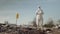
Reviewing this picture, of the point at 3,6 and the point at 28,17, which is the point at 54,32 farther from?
the point at 3,6

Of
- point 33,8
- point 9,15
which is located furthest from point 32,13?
point 9,15

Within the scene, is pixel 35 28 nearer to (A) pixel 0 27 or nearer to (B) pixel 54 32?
(B) pixel 54 32

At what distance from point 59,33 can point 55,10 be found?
546 millimetres

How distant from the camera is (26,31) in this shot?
581 cm

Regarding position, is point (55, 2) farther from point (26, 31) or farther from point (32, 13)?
point (26, 31)

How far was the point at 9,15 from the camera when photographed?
5.70 meters

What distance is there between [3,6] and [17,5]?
0.33m

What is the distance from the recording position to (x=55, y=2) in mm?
5754

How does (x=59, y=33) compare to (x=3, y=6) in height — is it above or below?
below

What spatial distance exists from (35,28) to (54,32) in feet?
1.50

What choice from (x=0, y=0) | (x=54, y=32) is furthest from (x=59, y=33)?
(x=0, y=0)

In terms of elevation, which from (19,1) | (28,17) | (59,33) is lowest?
A: (59,33)

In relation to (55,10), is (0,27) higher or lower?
lower

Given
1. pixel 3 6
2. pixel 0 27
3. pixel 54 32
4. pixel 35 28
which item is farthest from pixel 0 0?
pixel 54 32
